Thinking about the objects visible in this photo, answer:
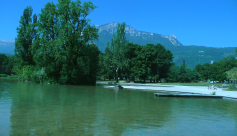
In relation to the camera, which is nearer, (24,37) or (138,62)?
(24,37)

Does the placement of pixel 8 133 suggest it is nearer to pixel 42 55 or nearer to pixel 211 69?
pixel 42 55

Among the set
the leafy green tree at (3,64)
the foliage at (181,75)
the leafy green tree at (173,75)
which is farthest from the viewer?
the leafy green tree at (3,64)

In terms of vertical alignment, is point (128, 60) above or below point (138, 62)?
above

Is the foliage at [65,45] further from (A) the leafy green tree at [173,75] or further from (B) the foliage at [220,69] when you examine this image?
(B) the foliage at [220,69]

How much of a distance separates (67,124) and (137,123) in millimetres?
2650

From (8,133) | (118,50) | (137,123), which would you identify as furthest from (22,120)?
(118,50)

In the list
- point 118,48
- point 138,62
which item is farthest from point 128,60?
point 118,48

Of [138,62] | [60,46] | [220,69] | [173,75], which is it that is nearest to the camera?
[60,46]

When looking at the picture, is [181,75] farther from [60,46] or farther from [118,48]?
[60,46]

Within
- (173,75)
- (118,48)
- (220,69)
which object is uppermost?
(118,48)

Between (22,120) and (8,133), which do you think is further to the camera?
(22,120)

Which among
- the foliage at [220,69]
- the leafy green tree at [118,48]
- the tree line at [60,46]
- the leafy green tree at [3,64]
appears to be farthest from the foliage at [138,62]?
the leafy green tree at [3,64]

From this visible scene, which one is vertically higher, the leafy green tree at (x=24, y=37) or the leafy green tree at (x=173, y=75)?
the leafy green tree at (x=24, y=37)

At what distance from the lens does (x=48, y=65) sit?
40312 mm
